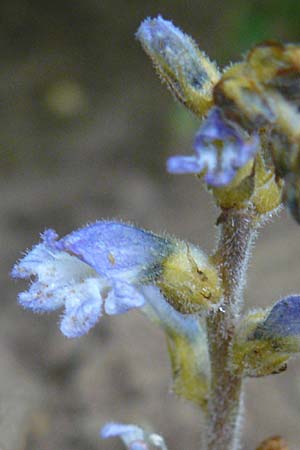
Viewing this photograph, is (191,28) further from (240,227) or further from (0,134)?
(240,227)

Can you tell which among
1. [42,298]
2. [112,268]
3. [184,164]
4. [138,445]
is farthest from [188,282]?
[138,445]

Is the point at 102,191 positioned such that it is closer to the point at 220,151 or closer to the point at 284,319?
the point at 284,319

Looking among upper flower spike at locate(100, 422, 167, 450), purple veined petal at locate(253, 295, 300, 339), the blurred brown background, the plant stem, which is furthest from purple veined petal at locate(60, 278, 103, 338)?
the blurred brown background

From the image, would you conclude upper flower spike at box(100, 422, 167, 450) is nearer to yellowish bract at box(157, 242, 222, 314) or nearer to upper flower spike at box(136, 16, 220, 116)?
yellowish bract at box(157, 242, 222, 314)

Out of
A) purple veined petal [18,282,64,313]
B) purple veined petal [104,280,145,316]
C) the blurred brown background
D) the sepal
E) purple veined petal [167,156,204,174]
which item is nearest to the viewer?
purple veined petal [167,156,204,174]

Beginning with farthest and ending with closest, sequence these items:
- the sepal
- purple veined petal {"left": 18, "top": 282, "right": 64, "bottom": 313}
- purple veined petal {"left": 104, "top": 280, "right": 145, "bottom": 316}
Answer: the sepal
purple veined petal {"left": 18, "top": 282, "right": 64, "bottom": 313}
purple veined petal {"left": 104, "top": 280, "right": 145, "bottom": 316}

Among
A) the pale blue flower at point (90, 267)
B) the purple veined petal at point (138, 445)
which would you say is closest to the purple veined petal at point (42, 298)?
the pale blue flower at point (90, 267)
